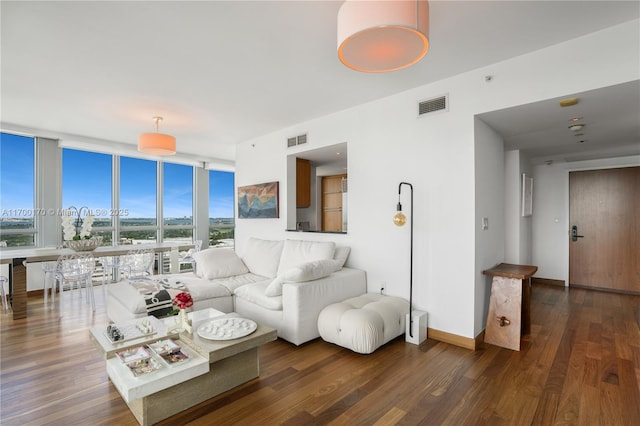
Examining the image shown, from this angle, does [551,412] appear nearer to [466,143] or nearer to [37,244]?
[466,143]

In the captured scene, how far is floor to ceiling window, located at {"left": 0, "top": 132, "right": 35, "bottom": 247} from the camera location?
499cm

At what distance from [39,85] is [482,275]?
17.0ft

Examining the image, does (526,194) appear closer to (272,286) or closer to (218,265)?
(272,286)

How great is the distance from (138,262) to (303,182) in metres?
3.04

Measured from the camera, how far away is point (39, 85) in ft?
11.0

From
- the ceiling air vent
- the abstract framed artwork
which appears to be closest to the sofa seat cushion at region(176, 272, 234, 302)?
the abstract framed artwork

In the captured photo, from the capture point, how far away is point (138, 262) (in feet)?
16.7

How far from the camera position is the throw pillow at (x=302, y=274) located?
312 centimetres

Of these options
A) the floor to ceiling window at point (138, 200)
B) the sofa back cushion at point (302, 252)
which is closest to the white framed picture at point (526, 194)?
the sofa back cushion at point (302, 252)

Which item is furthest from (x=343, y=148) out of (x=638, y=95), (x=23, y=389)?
(x=23, y=389)

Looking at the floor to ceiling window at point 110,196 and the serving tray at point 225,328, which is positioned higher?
the floor to ceiling window at point 110,196

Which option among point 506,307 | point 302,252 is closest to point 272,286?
point 302,252

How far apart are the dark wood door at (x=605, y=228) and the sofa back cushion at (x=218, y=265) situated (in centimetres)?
585

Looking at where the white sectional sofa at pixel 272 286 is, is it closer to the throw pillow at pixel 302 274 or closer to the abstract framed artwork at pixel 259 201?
the throw pillow at pixel 302 274
